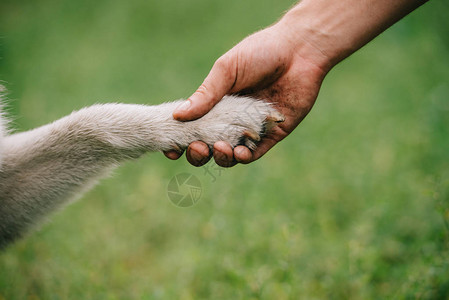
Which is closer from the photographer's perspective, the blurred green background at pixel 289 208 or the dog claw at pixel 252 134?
the dog claw at pixel 252 134

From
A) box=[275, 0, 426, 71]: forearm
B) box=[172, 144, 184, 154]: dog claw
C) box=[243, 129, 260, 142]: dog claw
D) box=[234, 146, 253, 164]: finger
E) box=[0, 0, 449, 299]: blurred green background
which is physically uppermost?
box=[275, 0, 426, 71]: forearm

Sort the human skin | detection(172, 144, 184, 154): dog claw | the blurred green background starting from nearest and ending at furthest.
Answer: detection(172, 144, 184, 154): dog claw
the human skin
the blurred green background

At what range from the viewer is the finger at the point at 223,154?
232 centimetres

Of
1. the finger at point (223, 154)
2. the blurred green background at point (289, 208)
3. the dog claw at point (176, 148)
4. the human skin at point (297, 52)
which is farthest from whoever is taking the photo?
the blurred green background at point (289, 208)

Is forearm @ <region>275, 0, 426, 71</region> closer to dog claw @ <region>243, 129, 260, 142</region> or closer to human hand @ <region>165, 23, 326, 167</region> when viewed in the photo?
human hand @ <region>165, 23, 326, 167</region>

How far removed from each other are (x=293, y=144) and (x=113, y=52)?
5.15m

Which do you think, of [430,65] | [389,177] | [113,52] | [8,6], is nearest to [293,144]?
[389,177]

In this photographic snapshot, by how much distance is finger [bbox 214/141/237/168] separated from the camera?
2318mm

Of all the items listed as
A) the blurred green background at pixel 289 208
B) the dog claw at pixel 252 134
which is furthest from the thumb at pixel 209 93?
the blurred green background at pixel 289 208

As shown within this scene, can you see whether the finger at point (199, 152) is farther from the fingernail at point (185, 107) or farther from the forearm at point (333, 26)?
the forearm at point (333, 26)

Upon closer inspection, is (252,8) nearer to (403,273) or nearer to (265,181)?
(265,181)

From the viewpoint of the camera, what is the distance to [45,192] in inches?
99.4

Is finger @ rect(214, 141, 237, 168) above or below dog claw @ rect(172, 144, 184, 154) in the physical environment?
below

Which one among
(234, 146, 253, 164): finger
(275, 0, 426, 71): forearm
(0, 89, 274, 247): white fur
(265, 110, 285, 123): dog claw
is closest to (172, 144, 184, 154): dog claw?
(0, 89, 274, 247): white fur
